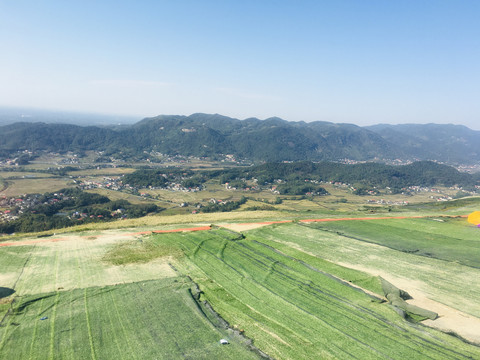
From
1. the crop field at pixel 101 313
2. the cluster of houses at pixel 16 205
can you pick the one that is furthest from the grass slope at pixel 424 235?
the cluster of houses at pixel 16 205

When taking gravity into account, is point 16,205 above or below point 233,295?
below

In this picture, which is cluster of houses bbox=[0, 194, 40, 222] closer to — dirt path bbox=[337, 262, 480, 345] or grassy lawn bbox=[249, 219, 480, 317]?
grassy lawn bbox=[249, 219, 480, 317]

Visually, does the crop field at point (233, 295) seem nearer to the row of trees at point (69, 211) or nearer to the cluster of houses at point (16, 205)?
the row of trees at point (69, 211)

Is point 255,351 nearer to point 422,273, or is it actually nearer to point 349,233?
point 422,273

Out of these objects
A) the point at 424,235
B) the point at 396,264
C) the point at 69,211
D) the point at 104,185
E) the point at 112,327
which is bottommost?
the point at 104,185

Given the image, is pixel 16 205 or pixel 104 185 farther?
pixel 104 185

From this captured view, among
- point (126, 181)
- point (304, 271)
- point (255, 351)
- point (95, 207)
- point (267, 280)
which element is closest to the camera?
point (255, 351)

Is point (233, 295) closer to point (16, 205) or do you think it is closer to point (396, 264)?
point (396, 264)

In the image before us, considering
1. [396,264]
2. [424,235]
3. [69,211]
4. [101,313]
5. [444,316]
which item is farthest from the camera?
[69,211]

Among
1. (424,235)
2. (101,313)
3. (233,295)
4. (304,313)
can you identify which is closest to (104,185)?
(101,313)

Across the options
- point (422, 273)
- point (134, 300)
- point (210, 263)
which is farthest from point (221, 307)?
point (422, 273)
